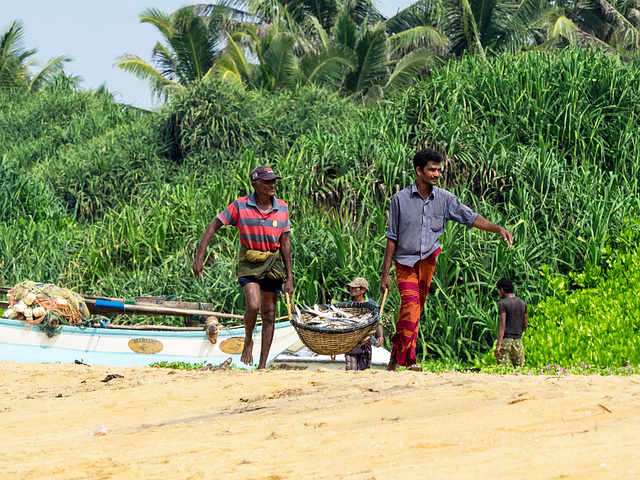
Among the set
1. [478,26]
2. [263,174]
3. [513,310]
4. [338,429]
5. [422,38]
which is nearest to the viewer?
[338,429]

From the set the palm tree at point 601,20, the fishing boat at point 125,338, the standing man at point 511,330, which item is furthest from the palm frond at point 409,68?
the standing man at point 511,330

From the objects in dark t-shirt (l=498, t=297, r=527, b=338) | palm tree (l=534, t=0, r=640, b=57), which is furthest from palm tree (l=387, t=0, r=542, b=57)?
dark t-shirt (l=498, t=297, r=527, b=338)

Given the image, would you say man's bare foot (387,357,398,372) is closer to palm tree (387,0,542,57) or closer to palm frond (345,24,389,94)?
palm tree (387,0,542,57)

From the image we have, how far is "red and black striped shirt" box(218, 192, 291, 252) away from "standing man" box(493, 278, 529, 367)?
2949 mm

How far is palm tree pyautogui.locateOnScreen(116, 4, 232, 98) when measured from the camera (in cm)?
2319

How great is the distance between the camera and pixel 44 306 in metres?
10.2

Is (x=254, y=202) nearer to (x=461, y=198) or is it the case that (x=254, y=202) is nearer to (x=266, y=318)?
(x=266, y=318)

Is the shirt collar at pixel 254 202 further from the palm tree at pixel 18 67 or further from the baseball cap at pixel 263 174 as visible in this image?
the palm tree at pixel 18 67

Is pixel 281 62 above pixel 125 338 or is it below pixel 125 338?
above

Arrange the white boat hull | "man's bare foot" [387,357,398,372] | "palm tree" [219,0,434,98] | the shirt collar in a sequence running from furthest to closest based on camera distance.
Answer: "palm tree" [219,0,434,98]
the white boat hull
the shirt collar
"man's bare foot" [387,357,398,372]

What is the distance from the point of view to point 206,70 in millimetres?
24688

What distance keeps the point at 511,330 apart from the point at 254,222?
11.1 ft

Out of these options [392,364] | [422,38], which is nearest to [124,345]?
[392,364]

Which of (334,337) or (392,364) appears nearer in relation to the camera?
(334,337)
